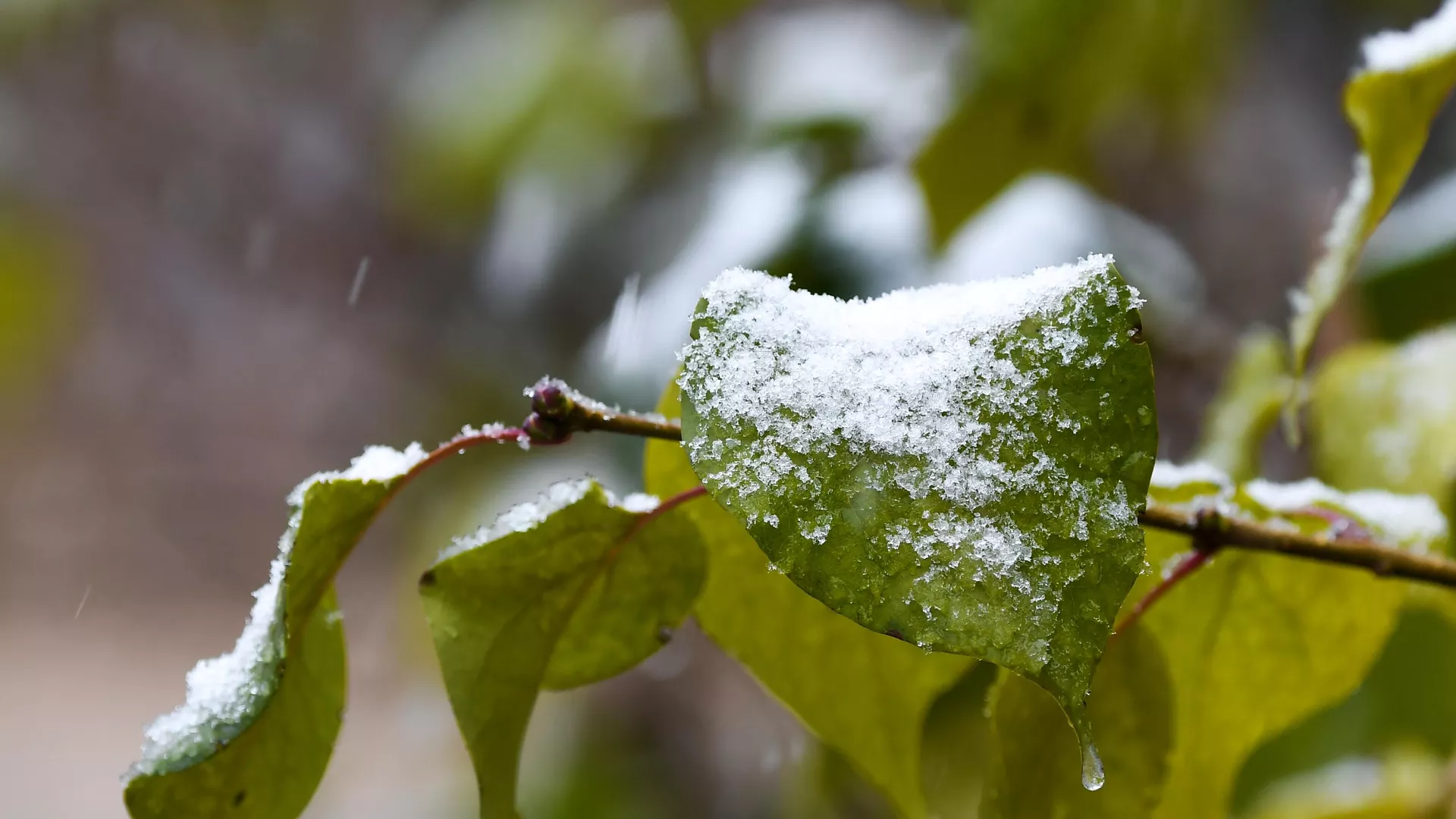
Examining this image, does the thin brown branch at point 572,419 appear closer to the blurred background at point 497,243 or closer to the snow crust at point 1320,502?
the snow crust at point 1320,502

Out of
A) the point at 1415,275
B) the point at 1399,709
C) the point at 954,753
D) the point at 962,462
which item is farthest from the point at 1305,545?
the point at 1399,709

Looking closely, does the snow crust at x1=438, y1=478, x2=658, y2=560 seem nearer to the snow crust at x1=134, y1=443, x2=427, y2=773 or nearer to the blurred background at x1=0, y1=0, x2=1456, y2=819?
the snow crust at x1=134, y1=443, x2=427, y2=773

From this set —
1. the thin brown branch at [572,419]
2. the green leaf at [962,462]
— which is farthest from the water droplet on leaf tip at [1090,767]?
the thin brown branch at [572,419]

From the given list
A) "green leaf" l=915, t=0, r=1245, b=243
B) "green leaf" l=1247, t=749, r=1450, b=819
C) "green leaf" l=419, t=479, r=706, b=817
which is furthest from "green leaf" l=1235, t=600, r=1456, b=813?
"green leaf" l=419, t=479, r=706, b=817

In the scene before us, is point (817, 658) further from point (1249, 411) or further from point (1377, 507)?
point (1249, 411)

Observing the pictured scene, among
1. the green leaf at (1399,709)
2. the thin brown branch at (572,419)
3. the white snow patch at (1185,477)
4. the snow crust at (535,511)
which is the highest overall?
the thin brown branch at (572,419)
